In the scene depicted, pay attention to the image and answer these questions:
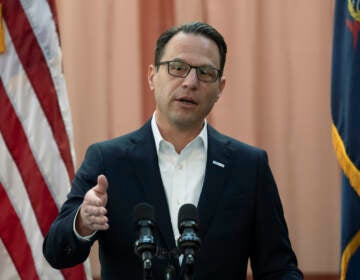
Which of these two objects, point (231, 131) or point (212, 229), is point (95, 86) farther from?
point (212, 229)

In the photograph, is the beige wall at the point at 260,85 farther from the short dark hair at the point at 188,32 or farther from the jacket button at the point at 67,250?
the jacket button at the point at 67,250

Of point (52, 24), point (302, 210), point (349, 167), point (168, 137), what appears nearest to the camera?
point (168, 137)

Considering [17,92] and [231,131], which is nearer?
[17,92]

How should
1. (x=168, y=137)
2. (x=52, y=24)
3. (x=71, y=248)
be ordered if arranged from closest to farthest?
(x=71, y=248), (x=168, y=137), (x=52, y=24)

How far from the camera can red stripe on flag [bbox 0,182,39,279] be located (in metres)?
3.11

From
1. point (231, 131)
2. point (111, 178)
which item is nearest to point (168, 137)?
point (111, 178)

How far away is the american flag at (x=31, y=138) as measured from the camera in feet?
10.2

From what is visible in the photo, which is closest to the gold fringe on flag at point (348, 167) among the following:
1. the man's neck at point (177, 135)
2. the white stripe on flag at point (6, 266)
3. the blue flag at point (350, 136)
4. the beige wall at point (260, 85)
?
the blue flag at point (350, 136)

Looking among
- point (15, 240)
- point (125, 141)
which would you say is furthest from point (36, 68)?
point (125, 141)

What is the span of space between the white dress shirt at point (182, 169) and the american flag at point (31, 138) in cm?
112

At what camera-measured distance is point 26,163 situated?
3.16 meters

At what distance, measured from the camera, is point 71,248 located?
1.83 metres

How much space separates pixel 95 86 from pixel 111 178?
1.85 meters

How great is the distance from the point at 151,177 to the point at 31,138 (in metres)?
1.31
